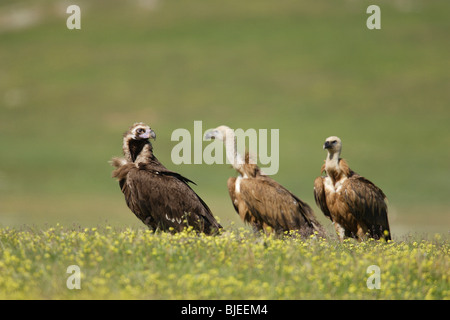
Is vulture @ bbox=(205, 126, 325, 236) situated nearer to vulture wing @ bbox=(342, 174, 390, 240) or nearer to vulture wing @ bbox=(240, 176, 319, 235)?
vulture wing @ bbox=(240, 176, 319, 235)

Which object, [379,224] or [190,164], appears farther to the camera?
[190,164]

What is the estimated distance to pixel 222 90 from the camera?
5753 cm

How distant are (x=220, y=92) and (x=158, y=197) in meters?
45.0

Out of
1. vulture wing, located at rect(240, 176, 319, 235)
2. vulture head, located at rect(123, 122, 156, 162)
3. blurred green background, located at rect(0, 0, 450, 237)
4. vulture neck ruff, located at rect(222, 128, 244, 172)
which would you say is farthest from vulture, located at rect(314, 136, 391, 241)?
blurred green background, located at rect(0, 0, 450, 237)

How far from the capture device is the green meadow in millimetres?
43344

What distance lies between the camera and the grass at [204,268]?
28.8ft

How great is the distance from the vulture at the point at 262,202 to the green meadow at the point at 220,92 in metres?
15.3

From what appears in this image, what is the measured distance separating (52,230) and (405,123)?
43.2m

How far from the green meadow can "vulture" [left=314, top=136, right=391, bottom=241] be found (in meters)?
14.8

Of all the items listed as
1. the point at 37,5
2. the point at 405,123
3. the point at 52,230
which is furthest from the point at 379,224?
the point at 37,5

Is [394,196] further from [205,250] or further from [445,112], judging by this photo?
[205,250]

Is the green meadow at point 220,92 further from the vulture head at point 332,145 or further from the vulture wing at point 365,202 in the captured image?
the vulture head at point 332,145

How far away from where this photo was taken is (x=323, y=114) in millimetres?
53844

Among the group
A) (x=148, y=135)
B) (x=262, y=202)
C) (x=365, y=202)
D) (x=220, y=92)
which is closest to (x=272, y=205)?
(x=262, y=202)
